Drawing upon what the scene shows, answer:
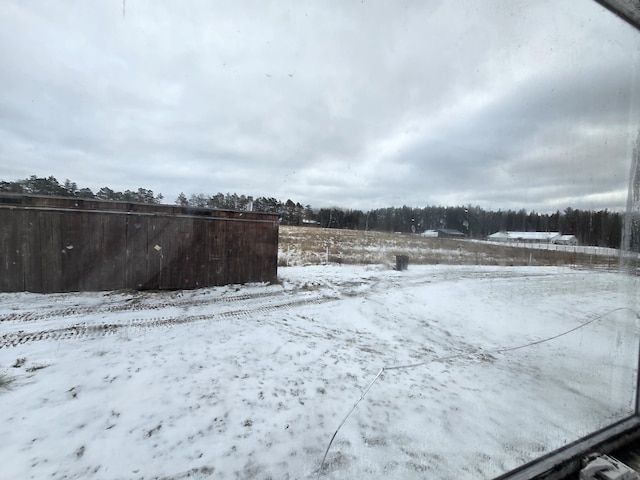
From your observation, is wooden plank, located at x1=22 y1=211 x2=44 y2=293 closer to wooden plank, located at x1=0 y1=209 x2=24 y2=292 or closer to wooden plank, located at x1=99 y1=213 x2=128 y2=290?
wooden plank, located at x1=0 y1=209 x2=24 y2=292

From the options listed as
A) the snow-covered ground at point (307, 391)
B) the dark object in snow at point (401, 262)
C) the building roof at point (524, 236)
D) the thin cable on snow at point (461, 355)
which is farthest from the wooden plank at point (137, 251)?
the dark object in snow at point (401, 262)

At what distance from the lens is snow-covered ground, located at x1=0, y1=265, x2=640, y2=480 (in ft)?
5.94

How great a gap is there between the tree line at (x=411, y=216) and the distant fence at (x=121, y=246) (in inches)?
12.9

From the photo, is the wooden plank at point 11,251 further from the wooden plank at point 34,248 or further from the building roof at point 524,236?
Result: the building roof at point 524,236

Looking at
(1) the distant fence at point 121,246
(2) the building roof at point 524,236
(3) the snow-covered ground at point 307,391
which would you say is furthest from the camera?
(1) the distant fence at point 121,246

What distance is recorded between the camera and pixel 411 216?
19.8 feet

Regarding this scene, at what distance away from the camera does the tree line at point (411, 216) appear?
204cm

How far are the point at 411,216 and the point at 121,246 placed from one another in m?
7.04

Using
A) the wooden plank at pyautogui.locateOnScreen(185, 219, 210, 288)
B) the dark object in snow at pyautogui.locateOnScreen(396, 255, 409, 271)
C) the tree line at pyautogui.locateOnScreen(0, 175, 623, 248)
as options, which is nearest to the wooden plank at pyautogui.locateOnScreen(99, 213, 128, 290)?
the tree line at pyautogui.locateOnScreen(0, 175, 623, 248)

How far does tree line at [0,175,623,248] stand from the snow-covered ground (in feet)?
1.48

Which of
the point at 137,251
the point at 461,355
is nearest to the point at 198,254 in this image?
the point at 137,251

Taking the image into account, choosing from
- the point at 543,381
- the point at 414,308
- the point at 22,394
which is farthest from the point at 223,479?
the point at 414,308

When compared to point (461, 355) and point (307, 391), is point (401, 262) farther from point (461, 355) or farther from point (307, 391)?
point (307, 391)

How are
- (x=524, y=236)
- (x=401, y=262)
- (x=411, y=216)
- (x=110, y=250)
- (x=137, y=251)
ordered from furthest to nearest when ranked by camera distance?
(x=401, y=262)
(x=137, y=251)
(x=110, y=250)
(x=411, y=216)
(x=524, y=236)
